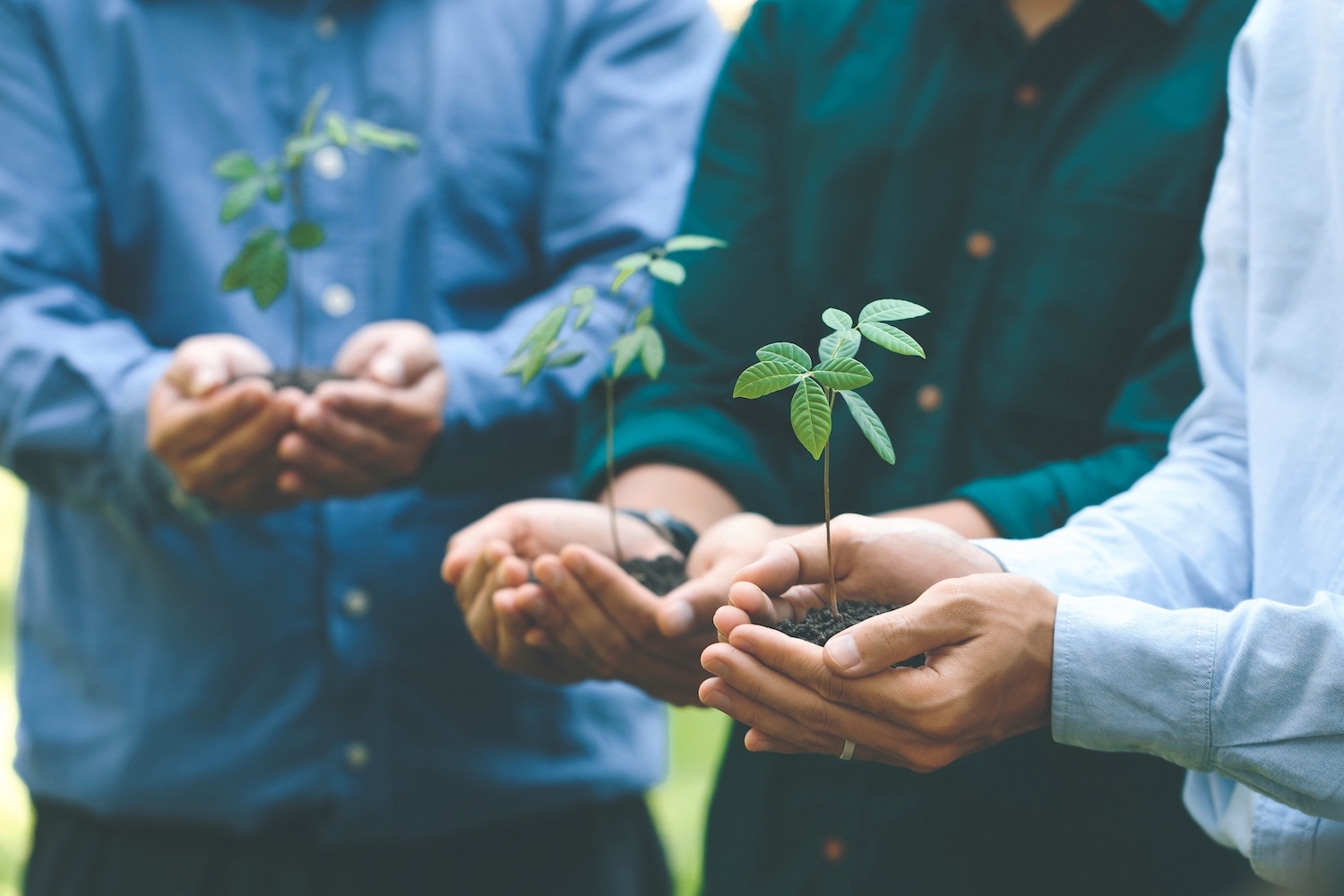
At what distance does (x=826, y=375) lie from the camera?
3.94ft

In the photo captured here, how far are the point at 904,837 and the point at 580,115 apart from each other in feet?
4.64

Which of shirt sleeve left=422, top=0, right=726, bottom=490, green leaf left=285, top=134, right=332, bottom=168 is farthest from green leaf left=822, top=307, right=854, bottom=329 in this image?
green leaf left=285, top=134, right=332, bottom=168

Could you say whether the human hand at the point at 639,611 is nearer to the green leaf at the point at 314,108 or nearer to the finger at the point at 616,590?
the finger at the point at 616,590

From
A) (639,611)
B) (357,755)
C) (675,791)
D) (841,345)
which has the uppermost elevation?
(841,345)

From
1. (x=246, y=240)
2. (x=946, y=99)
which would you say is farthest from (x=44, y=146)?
(x=946, y=99)

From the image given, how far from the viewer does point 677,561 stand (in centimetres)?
173

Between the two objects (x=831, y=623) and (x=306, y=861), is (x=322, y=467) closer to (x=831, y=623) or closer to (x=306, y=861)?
(x=306, y=861)

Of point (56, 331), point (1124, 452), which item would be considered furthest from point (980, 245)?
point (56, 331)

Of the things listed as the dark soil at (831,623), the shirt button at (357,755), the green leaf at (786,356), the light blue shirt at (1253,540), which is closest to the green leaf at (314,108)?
the shirt button at (357,755)

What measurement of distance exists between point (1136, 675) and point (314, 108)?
1.61 m

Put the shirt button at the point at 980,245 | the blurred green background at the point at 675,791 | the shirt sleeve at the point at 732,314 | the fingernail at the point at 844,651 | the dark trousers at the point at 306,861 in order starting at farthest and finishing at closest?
the blurred green background at the point at 675,791 → the dark trousers at the point at 306,861 → the shirt sleeve at the point at 732,314 → the shirt button at the point at 980,245 → the fingernail at the point at 844,651

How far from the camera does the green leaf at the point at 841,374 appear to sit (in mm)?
1188

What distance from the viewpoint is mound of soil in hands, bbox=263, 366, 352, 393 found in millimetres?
2035

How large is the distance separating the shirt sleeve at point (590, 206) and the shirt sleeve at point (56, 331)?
0.52 metres
